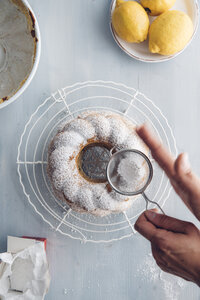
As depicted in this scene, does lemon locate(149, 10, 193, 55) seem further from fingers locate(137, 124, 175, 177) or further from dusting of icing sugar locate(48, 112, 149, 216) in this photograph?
fingers locate(137, 124, 175, 177)

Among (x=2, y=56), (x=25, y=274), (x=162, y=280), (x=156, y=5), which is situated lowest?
(x=162, y=280)

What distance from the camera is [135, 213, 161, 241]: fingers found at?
0.81 metres

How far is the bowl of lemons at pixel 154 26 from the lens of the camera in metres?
1.09

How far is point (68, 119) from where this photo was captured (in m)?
1.24

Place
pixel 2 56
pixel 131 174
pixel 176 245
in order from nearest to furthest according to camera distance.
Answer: pixel 176 245, pixel 131 174, pixel 2 56

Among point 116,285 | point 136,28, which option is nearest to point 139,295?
point 116,285

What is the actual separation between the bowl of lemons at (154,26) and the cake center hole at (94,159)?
373mm

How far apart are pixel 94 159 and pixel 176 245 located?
17.6 inches

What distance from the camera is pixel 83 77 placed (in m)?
1.25

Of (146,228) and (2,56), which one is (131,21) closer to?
(2,56)

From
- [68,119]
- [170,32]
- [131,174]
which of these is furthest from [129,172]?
[170,32]

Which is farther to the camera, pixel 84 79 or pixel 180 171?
pixel 84 79

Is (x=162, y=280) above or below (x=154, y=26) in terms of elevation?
below

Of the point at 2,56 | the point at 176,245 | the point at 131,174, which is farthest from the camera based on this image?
the point at 2,56
